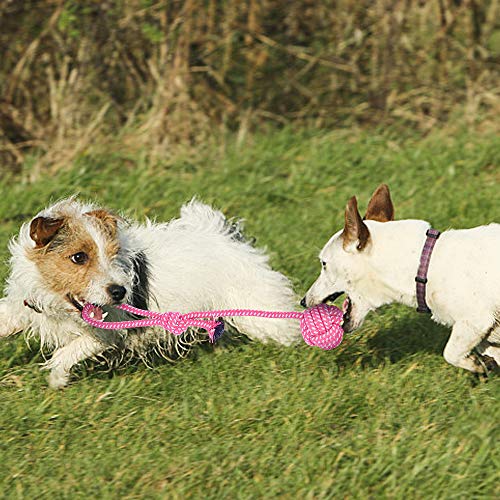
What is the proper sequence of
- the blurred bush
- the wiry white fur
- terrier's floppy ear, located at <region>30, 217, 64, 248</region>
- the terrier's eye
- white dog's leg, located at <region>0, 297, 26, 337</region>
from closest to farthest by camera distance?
the wiry white fur, terrier's floppy ear, located at <region>30, 217, 64, 248</region>, the terrier's eye, white dog's leg, located at <region>0, 297, 26, 337</region>, the blurred bush

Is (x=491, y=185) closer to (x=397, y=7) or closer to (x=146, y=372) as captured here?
(x=397, y=7)

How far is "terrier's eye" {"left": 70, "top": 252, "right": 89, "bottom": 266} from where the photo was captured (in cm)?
497

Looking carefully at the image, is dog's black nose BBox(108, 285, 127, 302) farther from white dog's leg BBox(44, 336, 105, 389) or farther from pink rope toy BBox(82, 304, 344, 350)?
white dog's leg BBox(44, 336, 105, 389)

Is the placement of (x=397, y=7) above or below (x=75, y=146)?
A: above

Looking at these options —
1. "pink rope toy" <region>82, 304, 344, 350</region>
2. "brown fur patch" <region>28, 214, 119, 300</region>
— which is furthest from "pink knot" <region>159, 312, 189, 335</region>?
"brown fur patch" <region>28, 214, 119, 300</region>

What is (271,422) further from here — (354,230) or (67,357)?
(67,357)

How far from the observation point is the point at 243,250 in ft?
19.0

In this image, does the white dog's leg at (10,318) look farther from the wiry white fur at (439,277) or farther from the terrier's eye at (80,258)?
the wiry white fur at (439,277)

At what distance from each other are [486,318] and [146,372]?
6.68 ft

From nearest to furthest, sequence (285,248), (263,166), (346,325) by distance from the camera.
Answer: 1. (346,325)
2. (285,248)
3. (263,166)

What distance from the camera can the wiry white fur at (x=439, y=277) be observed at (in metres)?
4.66

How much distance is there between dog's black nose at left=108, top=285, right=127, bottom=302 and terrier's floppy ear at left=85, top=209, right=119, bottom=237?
36 centimetres

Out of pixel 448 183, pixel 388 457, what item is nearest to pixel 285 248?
pixel 448 183

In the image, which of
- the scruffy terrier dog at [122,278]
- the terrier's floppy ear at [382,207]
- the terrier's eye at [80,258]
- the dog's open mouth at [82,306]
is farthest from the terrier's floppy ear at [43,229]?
the terrier's floppy ear at [382,207]
